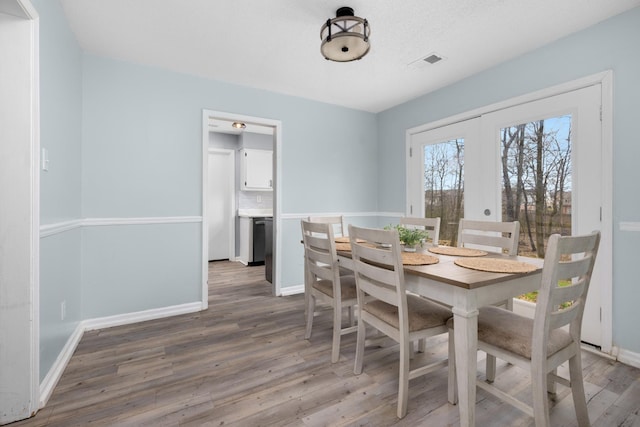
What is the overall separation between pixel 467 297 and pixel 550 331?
41 centimetres

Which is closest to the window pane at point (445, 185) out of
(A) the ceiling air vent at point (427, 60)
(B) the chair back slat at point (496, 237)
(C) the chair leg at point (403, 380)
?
(A) the ceiling air vent at point (427, 60)

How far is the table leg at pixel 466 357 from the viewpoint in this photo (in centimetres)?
127

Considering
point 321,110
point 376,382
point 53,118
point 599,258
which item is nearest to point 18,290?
point 53,118

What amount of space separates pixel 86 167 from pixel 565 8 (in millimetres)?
3884

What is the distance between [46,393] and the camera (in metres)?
1.62

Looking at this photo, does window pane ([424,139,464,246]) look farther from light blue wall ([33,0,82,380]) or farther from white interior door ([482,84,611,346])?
light blue wall ([33,0,82,380])

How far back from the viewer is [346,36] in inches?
73.8

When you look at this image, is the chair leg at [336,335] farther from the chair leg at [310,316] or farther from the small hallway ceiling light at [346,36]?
the small hallway ceiling light at [346,36]

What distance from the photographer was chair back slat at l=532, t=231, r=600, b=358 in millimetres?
1131

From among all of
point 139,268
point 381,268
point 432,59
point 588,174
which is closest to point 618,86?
point 588,174

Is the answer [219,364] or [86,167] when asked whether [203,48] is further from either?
[219,364]

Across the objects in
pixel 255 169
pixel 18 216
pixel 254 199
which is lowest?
pixel 18 216

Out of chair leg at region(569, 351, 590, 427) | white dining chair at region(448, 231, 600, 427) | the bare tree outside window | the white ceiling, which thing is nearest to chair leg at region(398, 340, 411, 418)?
white dining chair at region(448, 231, 600, 427)

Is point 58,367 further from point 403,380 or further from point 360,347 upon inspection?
point 403,380
